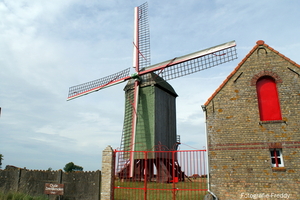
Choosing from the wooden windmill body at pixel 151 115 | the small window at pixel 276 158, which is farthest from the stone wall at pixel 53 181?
the small window at pixel 276 158

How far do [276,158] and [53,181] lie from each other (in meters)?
9.16

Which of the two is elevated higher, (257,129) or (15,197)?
(257,129)

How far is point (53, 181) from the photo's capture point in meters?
10.6

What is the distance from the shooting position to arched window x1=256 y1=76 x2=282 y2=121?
31.5 feet

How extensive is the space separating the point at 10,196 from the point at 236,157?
9172 millimetres

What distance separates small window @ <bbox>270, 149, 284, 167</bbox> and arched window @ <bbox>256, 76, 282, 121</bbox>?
1.25 m

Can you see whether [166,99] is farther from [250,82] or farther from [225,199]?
[225,199]

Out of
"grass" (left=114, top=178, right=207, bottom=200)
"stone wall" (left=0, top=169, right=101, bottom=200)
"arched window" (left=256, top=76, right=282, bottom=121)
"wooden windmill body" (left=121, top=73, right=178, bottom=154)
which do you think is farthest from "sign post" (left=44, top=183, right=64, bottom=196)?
"arched window" (left=256, top=76, right=282, bottom=121)

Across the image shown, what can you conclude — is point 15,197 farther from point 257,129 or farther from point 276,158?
point 276,158

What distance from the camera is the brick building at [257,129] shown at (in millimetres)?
8805

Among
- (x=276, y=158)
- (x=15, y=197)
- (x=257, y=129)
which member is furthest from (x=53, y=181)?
(x=276, y=158)

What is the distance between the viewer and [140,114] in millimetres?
18000

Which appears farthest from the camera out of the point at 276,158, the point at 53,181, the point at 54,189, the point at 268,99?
the point at 53,181

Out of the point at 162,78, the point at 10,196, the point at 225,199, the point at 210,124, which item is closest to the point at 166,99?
the point at 162,78
